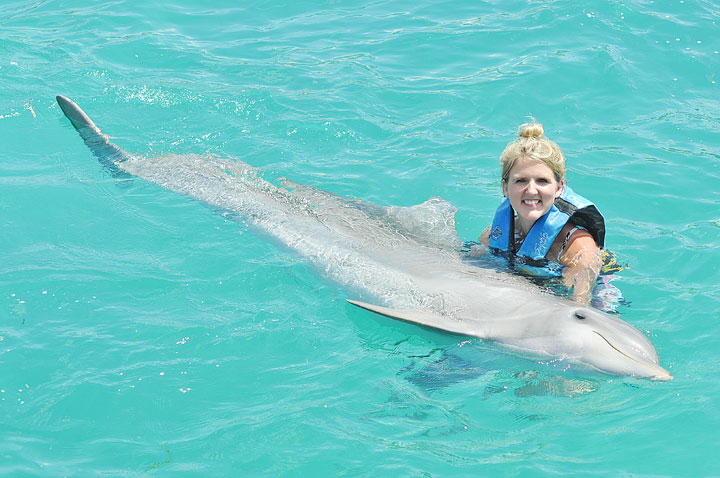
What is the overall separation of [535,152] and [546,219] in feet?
2.49

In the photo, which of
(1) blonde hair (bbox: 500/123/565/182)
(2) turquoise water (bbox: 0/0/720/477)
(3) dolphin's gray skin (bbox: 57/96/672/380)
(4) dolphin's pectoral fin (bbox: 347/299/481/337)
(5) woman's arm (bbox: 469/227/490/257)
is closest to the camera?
(2) turquoise water (bbox: 0/0/720/477)

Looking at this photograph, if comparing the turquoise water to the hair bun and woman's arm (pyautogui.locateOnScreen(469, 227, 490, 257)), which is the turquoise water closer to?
woman's arm (pyautogui.locateOnScreen(469, 227, 490, 257))

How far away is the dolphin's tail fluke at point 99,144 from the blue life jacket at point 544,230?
5.03 m

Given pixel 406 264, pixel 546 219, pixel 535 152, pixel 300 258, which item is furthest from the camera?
pixel 300 258

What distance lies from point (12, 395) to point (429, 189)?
540 cm

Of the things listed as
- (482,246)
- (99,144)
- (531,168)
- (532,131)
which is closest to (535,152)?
(531,168)

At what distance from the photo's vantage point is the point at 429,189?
30.5 ft

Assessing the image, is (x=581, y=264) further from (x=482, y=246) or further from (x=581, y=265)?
(x=482, y=246)

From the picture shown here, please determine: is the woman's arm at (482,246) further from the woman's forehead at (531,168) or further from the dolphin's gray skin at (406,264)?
the woman's forehead at (531,168)

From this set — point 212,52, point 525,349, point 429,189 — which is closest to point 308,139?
point 429,189

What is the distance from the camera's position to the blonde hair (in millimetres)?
6258

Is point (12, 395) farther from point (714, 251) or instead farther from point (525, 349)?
point (714, 251)

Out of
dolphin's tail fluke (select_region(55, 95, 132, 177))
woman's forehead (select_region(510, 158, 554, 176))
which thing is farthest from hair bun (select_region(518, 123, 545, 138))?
dolphin's tail fluke (select_region(55, 95, 132, 177))

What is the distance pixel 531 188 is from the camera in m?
6.41
